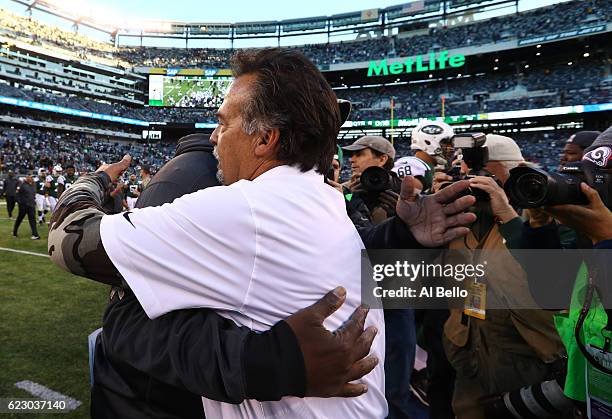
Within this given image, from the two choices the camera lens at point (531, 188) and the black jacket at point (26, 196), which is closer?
the camera lens at point (531, 188)

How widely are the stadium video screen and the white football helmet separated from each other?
4980 cm

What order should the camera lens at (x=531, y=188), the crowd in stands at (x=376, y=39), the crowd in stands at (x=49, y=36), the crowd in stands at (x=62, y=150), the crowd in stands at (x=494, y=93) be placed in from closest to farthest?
the camera lens at (x=531, y=188) → the crowd in stands at (x=494, y=93) → the crowd in stands at (x=62, y=150) → the crowd in stands at (x=376, y=39) → the crowd in stands at (x=49, y=36)

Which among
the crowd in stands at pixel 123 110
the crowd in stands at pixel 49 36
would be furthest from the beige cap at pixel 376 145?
the crowd in stands at pixel 49 36

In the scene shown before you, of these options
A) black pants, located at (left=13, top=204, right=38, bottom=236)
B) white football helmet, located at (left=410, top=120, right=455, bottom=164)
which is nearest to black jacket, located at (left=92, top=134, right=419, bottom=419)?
white football helmet, located at (left=410, top=120, right=455, bottom=164)

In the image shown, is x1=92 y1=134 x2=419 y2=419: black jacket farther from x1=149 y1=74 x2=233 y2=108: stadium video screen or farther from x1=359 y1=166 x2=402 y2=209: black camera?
x1=149 y1=74 x2=233 y2=108: stadium video screen

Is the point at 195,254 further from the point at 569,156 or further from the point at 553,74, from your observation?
the point at 553,74

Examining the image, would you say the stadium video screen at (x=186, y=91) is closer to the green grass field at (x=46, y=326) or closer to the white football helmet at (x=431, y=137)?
the green grass field at (x=46, y=326)

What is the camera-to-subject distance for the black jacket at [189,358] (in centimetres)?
89

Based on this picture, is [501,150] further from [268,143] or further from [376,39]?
[376,39]

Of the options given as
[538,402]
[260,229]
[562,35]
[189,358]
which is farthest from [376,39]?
[189,358]

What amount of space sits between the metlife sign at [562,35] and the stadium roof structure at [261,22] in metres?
8.81

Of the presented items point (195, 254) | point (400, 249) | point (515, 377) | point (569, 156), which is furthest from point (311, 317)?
point (569, 156)

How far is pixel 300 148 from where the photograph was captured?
1.13 m

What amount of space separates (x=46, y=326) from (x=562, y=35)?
131 ft
